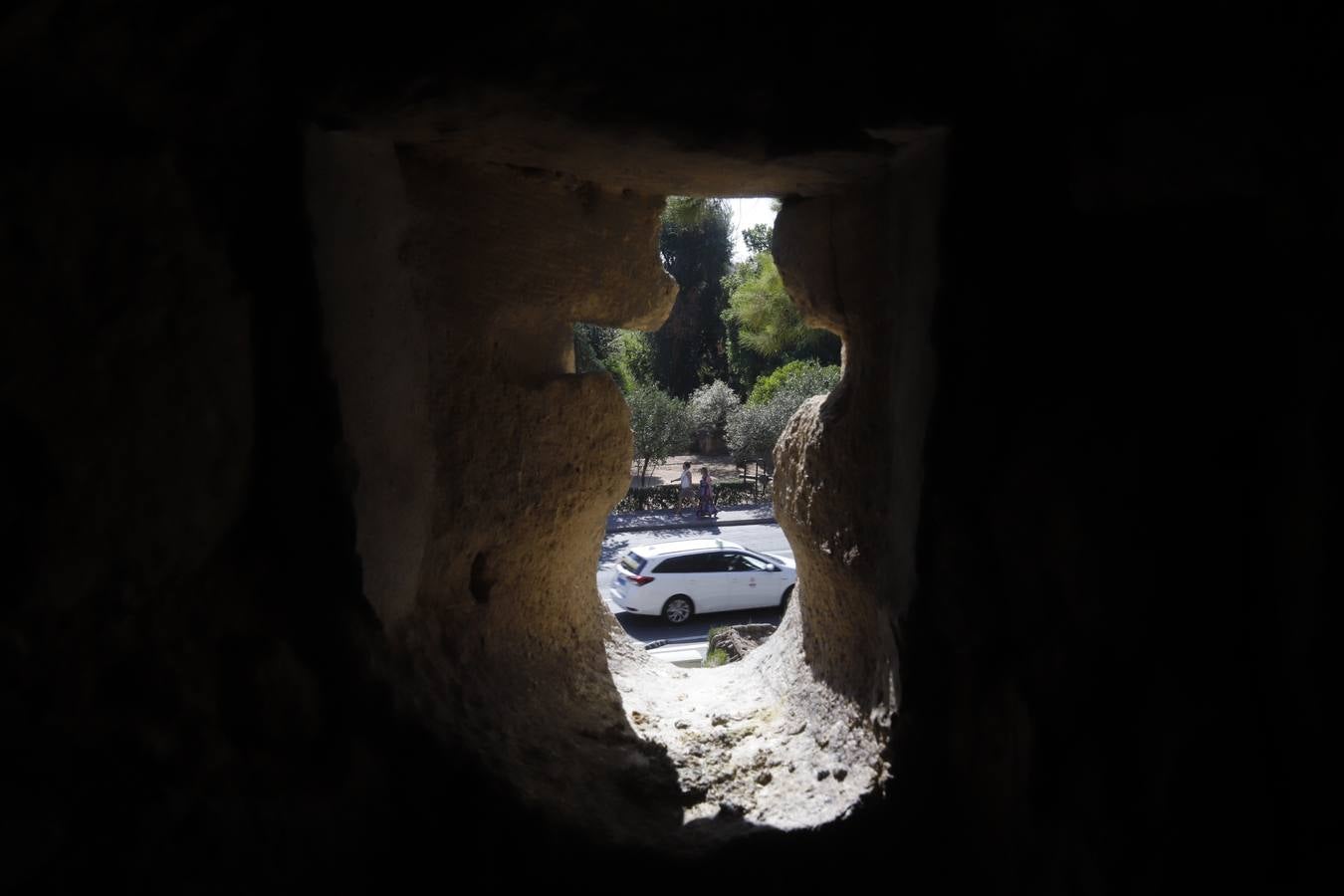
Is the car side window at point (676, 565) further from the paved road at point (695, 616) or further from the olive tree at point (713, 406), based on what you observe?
the olive tree at point (713, 406)

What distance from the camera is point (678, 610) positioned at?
580cm

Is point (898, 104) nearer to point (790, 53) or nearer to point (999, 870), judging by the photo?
point (790, 53)

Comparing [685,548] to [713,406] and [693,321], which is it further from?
[693,321]

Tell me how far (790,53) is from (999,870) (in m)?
1.51

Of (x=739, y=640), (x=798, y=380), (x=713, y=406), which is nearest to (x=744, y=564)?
(x=739, y=640)

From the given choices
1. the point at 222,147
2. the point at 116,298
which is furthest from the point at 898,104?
the point at 116,298

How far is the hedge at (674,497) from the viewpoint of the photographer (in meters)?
11.0

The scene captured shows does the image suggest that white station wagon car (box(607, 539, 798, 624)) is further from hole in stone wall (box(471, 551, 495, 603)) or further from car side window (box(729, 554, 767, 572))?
hole in stone wall (box(471, 551, 495, 603))

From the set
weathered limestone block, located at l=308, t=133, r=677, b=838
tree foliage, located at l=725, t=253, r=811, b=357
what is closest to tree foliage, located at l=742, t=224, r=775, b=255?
tree foliage, located at l=725, t=253, r=811, b=357

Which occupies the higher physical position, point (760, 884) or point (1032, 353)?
point (1032, 353)

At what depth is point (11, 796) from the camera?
1092 millimetres

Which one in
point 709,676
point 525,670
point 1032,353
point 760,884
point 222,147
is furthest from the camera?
point 709,676

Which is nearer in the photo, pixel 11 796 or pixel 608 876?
pixel 11 796

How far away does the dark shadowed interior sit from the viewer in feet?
3.81
